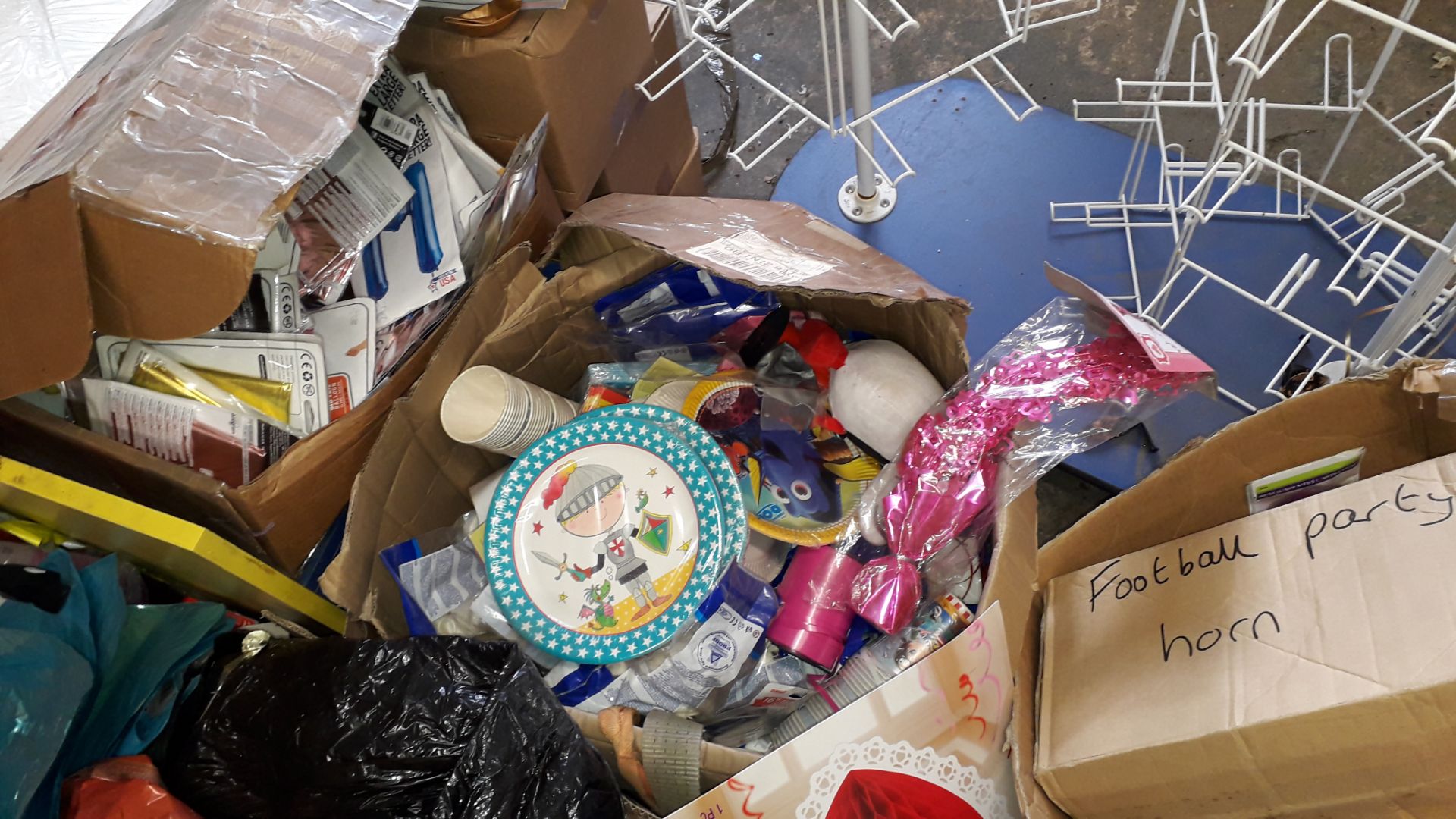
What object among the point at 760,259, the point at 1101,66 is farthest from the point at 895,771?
the point at 1101,66

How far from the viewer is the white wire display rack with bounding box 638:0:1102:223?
3.22ft

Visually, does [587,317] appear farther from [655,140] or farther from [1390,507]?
[1390,507]

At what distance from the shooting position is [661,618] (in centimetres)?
92

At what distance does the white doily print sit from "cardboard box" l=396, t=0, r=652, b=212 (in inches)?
29.2

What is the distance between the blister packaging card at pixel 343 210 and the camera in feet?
3.26

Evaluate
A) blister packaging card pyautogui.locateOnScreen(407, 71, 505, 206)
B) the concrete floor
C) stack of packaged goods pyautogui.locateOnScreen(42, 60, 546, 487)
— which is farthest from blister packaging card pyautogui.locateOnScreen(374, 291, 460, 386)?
the concrete floor

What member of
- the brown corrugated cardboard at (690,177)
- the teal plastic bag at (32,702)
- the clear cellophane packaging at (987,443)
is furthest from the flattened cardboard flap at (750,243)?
the teal plastic bag at (32,702)

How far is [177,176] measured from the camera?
75 centimetres

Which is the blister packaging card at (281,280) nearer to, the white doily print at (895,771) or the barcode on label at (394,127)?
the barcode on label at (394,127)

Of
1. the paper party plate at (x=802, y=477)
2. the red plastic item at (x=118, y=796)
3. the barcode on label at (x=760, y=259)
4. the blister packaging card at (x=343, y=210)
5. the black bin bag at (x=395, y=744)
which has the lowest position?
the red plastic item at (x=118, y=796)

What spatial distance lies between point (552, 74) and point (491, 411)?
0.38 meters

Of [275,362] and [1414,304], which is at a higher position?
[1414,304]

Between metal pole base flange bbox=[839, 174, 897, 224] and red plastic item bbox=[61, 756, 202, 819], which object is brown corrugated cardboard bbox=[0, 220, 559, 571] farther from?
metal pole base flange bbox=[839, 174, 897, 224]

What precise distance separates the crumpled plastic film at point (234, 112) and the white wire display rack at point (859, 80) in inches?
13.3
